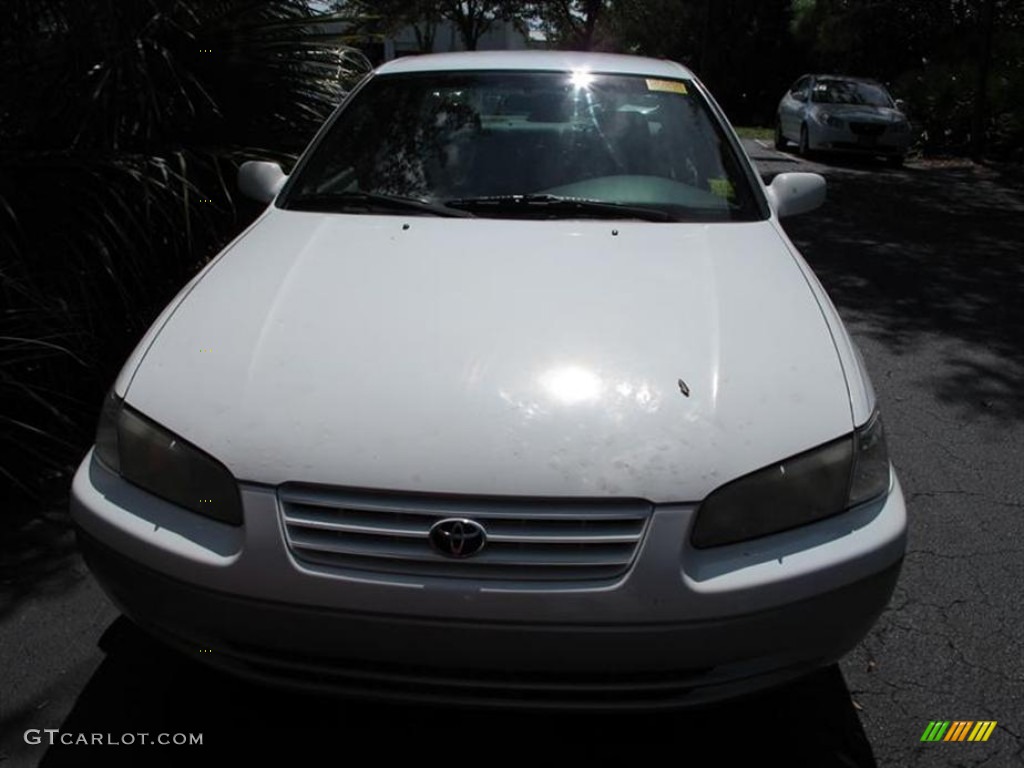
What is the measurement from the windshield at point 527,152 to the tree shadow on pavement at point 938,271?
2209mm

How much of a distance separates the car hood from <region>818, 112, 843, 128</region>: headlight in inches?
556

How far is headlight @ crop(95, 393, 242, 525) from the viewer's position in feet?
7.34

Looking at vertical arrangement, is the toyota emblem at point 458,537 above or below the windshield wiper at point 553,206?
below

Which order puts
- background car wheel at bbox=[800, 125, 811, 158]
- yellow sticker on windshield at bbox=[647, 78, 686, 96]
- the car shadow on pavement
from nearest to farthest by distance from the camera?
1. the car shadow on pavement
2. yellow sticker on windshield at bbox=[647, 78, 686, 96]
3. background car wheel at bbox=[800, 125, 811, 158]

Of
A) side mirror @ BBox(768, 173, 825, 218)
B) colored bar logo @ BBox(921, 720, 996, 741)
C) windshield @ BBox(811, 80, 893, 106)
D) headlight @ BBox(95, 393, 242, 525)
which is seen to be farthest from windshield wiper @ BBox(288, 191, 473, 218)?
windshield @ BBox(811, 80, 893, 106)

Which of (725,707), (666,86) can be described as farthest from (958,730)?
(666,86)

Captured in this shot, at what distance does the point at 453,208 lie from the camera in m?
3.41

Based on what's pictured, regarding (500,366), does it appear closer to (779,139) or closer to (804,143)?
(804,143)

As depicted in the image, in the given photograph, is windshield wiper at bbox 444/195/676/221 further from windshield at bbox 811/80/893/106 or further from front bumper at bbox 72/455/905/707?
windshield at bbox 811/80/893/106

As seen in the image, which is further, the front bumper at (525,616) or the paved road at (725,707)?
the paved road at (725,707)

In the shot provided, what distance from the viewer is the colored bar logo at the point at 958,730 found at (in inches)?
103

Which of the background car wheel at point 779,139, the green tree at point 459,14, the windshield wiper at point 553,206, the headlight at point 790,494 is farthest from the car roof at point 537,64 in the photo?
the green tree at point 459,14

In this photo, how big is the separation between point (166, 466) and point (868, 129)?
15605mm

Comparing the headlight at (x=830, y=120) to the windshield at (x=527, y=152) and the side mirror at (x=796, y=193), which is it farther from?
the windshield at (x=527, y=152)
